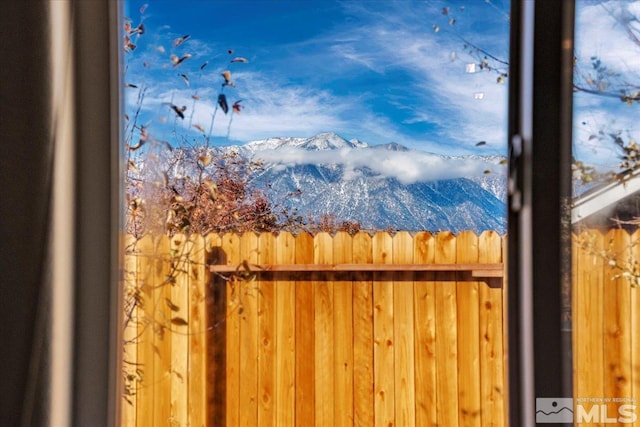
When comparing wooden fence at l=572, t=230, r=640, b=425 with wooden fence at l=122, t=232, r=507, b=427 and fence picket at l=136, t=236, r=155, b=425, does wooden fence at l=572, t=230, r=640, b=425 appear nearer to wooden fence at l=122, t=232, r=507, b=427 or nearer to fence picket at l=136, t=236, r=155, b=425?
wooden fence at l=122, t=232, r=507, b=427

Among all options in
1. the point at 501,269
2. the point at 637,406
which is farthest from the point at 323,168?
the point at 637,406

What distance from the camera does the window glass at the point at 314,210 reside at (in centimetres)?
131

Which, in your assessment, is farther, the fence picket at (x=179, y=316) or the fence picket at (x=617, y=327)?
the fence picket at (x=179, y=316)

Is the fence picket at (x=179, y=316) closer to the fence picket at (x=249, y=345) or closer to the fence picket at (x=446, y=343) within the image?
the fence picket at (x=249, y=345)

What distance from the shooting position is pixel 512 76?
3.93 feet

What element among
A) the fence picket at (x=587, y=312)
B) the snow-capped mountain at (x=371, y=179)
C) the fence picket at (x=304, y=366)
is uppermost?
the snow-capped mountain at (x=371, y=179)

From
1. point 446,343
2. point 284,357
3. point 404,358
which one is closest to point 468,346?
point 446,343

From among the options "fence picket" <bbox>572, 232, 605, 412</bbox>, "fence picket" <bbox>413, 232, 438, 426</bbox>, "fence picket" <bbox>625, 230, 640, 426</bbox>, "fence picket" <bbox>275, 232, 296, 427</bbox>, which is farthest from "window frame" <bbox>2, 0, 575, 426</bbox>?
"fence picket" <bbox>275, 232, 296, 427</bbox>

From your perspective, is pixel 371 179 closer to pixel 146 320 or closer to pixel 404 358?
pixel 404 358

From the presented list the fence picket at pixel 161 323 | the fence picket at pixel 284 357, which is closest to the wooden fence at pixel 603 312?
the fence picket at pixel 284 357

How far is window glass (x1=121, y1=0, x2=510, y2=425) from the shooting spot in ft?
4.29

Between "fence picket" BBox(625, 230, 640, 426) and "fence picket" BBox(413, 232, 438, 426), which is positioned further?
"fence picket" BBox(413, 232, 438, 426)

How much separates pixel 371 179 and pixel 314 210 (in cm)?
18

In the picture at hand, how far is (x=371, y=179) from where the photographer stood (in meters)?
1.41
